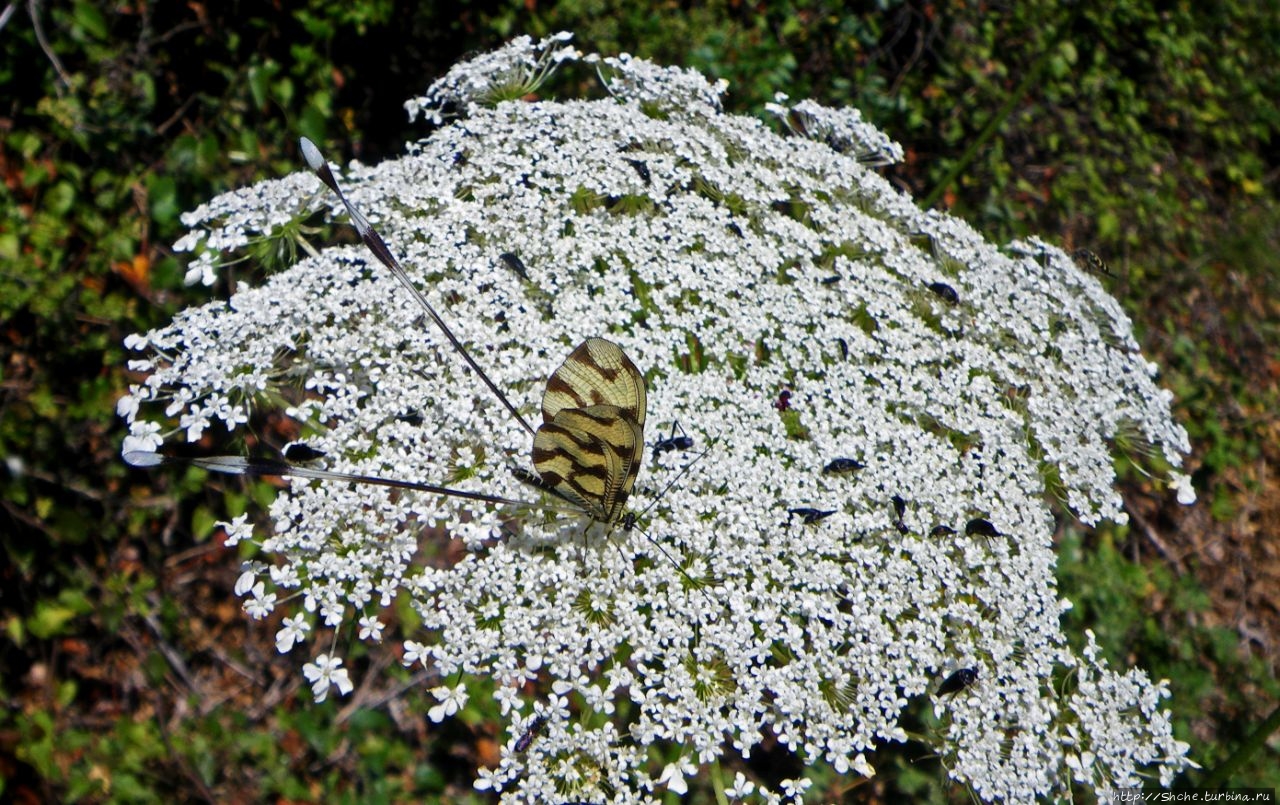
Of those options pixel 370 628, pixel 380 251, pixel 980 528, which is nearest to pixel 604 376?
pixel 380 251

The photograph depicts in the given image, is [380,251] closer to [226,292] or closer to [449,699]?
[449,699]

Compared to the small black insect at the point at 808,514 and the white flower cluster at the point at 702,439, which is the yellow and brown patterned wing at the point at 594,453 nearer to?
the white flower cluster at the point at 702,439

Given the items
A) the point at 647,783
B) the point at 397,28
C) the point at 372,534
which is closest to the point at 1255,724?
the point at 647,783

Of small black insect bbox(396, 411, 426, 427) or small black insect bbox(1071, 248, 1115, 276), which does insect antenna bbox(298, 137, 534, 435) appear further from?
small black insect bbox(1071, 248, 1115, 276)

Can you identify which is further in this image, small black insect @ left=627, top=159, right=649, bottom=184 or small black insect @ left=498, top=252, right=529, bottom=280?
small black insect @ left=627, top=159, right=649, bottom=184

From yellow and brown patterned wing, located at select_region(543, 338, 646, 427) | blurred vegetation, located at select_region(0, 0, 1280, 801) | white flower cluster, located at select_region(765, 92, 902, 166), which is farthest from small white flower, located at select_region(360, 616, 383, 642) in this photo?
white flower cluster, located at select_region(765, 92, 902, 166)

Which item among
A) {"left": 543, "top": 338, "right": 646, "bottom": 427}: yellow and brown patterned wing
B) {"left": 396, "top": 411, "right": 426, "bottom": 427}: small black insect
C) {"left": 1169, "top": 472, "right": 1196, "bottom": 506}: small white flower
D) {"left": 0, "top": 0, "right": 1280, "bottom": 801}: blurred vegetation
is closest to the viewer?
{"left": 543, "top": 338, "right": 646, "bottom": 427}: yellow and brown patterned wing
